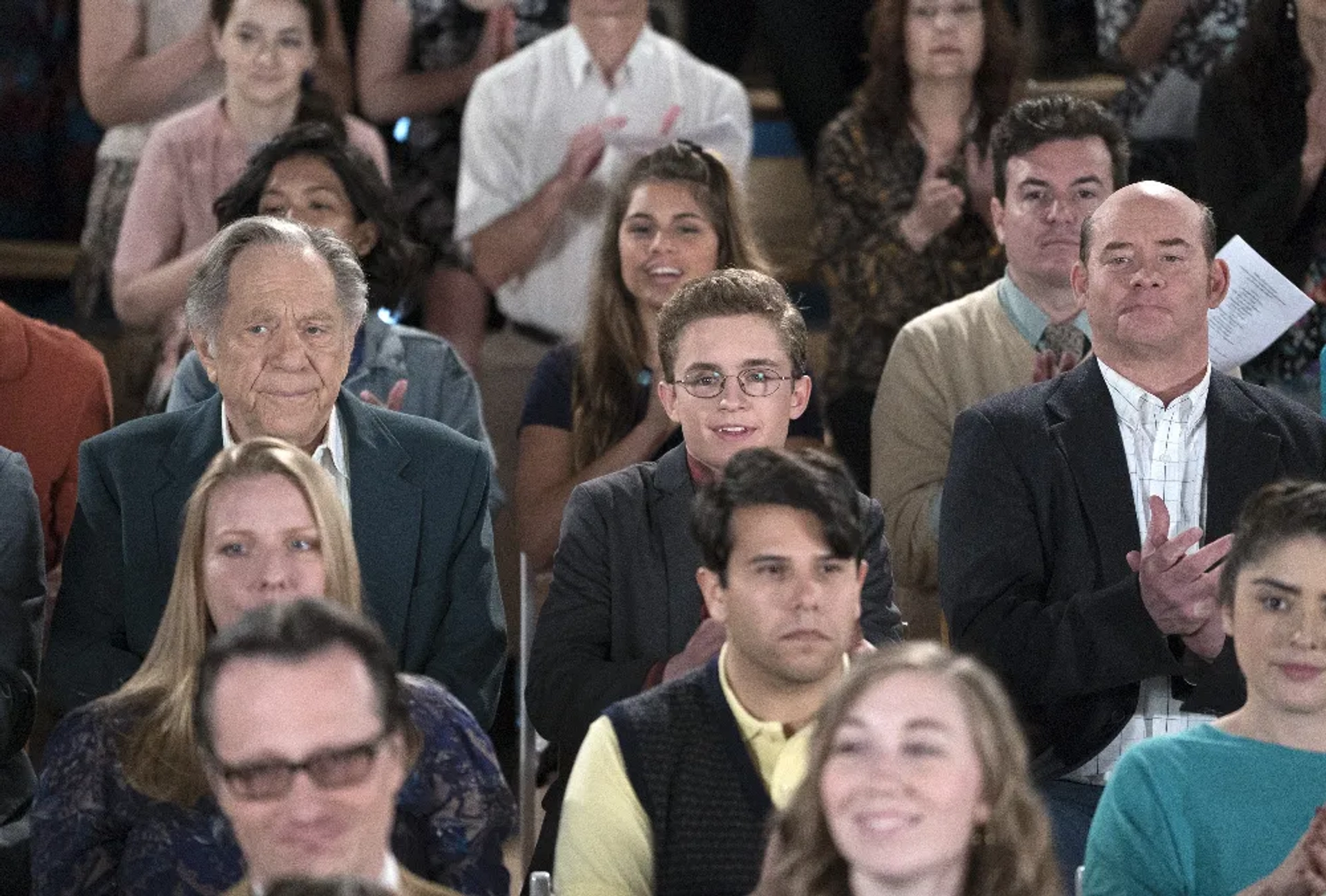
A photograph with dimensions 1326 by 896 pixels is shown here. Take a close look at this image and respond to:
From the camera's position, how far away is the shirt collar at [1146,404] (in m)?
3.15

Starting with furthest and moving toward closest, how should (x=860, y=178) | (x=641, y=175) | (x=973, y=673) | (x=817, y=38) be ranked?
(x=817, y=38)
(x=860, y=178)
(x=641, y=175)
(x=973, y=673)

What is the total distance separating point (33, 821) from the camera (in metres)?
2.61

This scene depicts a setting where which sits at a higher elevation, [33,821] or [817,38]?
[817,38]

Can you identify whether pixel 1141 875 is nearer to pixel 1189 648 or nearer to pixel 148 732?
pixel 1189 648

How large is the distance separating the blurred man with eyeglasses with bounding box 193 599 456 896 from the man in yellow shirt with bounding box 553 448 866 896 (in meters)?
0.34

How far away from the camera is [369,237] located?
12.8 ft

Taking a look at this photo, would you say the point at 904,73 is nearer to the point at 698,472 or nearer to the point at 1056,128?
the point at 1056,128

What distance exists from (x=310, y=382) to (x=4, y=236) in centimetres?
200

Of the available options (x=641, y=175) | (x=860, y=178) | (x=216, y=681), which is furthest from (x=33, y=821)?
(x=860, y=178)

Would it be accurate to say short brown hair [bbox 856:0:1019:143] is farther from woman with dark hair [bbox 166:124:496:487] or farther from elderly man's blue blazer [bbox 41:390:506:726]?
elderly man's blue blazer [bbox 41:390:506:726]

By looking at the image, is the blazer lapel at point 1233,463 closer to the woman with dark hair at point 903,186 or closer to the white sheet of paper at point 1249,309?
the white sheet of paper at point 1249,309

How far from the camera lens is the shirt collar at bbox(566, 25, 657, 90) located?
174 inches

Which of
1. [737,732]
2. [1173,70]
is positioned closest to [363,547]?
[737,732]

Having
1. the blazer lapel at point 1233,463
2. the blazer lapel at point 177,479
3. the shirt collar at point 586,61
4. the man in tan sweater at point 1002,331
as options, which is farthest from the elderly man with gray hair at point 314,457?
the shirt collar at point 586,61
